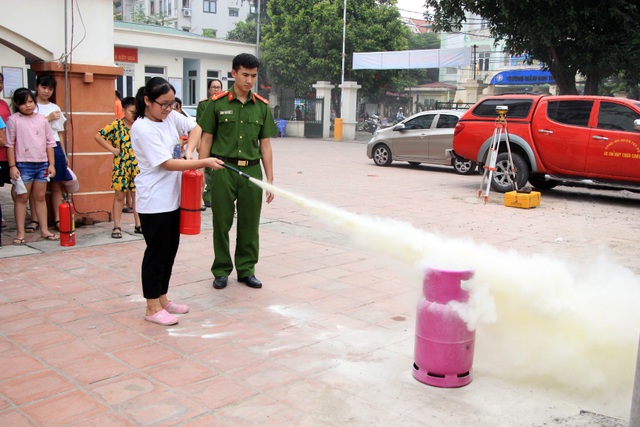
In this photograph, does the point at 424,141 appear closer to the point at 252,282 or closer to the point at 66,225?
the point at 66,225

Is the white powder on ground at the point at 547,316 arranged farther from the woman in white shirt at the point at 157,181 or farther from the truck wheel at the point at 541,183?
the truck wheel at the point at 541,183

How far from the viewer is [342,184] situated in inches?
522

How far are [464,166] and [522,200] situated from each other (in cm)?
529

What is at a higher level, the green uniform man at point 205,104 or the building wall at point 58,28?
the building wall at point 58,28

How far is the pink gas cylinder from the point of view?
11.9 ft

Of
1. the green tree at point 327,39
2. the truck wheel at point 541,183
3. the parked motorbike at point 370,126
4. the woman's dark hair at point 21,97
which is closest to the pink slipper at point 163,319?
the woman's dark hair at point 21,97

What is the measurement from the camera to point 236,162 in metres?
5.45

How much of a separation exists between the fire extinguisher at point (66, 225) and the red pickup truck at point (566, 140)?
8.18 meters

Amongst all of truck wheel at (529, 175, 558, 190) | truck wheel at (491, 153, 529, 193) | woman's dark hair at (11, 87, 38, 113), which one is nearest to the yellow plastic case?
truck wheel at (491, 153, 529, 193)

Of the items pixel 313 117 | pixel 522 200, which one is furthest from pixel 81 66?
pixel 313 117

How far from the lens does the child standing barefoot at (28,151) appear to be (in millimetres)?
6801

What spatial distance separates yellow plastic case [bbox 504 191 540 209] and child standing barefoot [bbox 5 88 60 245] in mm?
7358

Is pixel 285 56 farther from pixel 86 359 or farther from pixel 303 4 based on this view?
pixel 86 359

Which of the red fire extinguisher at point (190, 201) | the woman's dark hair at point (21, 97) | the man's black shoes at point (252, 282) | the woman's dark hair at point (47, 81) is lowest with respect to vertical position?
the man's black shoes at point (252, 282)
